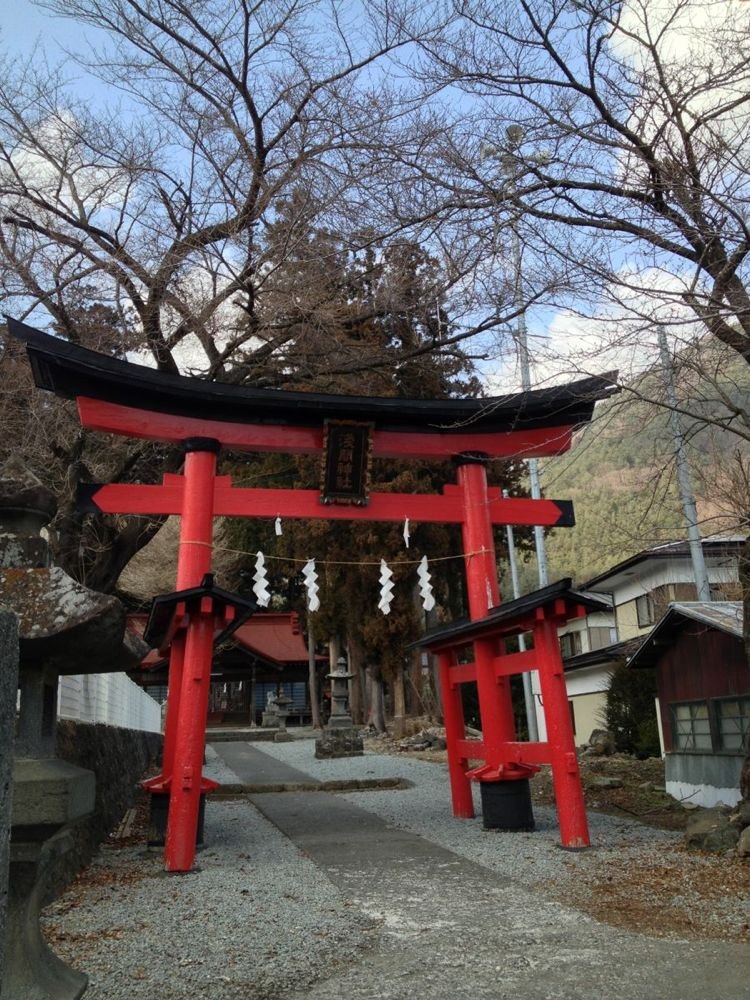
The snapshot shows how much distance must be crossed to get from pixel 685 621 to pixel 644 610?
39.8 feet

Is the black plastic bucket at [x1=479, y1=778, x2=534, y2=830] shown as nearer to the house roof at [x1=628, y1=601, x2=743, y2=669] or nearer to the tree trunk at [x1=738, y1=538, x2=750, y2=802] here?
the tree trunk at [x1=738, y1=538, x2=750, y2=802]

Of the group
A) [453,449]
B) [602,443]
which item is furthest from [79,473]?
[602,443]

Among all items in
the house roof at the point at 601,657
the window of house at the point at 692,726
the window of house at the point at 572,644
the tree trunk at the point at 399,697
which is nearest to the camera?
the window of house at the point at 692,726

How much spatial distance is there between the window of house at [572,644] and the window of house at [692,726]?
16.5 metres

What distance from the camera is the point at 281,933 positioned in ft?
16.2

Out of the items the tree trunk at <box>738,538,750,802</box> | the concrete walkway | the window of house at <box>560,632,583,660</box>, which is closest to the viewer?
the concrete walkway

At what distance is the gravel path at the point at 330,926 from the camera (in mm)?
4016

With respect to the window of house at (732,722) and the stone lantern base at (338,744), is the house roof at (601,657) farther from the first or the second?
the window of house at (732,722)

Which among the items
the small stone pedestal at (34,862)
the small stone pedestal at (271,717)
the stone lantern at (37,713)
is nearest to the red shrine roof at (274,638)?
the small stone pedestal at (271,717)

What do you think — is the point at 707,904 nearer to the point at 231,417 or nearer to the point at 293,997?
the point at 293,997

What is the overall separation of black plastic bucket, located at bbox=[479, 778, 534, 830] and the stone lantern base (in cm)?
1161

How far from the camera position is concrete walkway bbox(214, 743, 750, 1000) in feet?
12.7

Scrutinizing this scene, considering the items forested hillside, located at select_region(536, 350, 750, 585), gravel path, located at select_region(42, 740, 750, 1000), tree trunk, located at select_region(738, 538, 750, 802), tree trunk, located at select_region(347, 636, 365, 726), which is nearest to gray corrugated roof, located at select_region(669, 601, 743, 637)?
forested hillside, located at select_region(536, 350, 750, 585)

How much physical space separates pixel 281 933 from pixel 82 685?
5291mm
